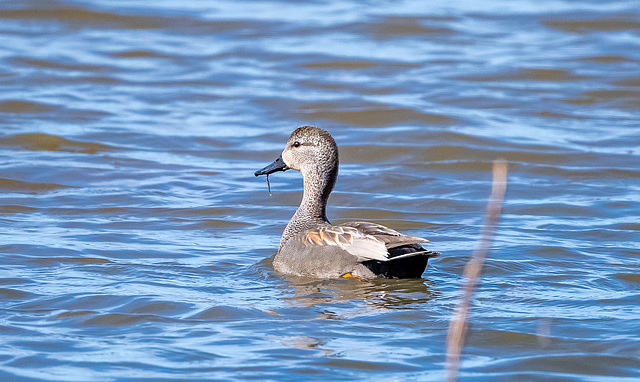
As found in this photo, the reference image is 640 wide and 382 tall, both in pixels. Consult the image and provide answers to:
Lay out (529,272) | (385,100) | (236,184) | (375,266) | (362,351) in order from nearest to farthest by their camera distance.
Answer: (362,351)
(375,266)
(529,272)
(236,184)
(385,100)

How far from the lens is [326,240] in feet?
24.1

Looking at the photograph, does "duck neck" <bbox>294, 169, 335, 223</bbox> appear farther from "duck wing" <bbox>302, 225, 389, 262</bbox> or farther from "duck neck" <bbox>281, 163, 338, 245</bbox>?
"duck wing" <bbox>302, 225, 389, 262</bbox>

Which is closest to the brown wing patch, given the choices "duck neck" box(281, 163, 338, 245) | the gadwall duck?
the gadwall duck

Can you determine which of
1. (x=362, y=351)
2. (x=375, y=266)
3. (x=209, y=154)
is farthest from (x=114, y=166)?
(x=362, y=351)

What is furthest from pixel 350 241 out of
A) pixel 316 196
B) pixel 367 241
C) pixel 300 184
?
pixel 300 184

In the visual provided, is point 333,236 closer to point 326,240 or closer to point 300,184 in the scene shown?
point 326,240

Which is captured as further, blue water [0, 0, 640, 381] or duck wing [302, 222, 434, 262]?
duck wing [302, 222, 434, 262]

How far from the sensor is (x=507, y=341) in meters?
5.88

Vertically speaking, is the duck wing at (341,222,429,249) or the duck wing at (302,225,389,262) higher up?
the duck wing at (341,222,429,249)

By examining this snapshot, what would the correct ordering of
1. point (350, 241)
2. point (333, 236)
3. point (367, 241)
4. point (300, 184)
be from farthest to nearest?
point (300, 184), point (333, 236), point (350, 241), point (367, 241)

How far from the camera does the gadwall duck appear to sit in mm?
6949

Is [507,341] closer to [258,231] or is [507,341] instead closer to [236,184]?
[258,231]

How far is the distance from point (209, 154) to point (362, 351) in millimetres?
6703

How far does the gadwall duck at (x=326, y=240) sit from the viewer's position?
695 cm
